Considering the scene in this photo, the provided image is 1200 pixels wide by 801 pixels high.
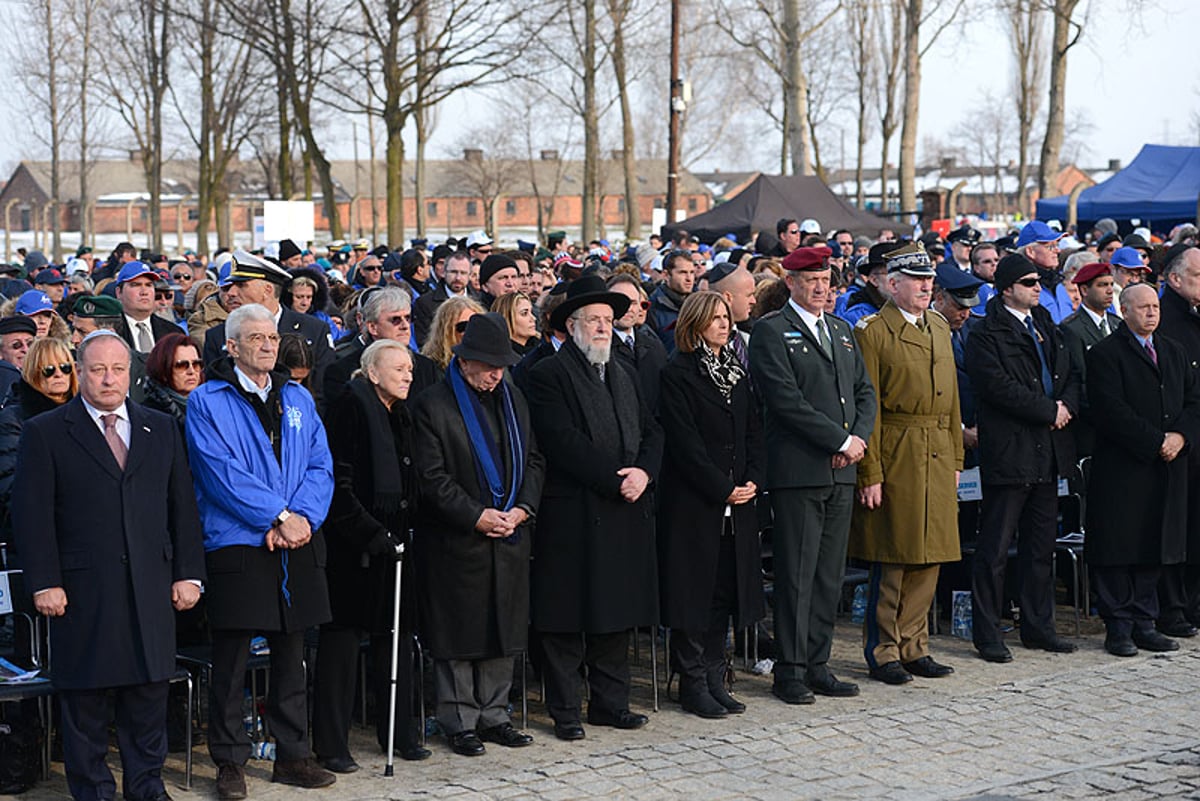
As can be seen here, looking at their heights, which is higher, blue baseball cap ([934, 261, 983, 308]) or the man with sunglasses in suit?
blue baseball cap ([934, 261, 983, 308])

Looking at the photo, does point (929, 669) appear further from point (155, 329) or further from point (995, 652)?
point (155, 329)

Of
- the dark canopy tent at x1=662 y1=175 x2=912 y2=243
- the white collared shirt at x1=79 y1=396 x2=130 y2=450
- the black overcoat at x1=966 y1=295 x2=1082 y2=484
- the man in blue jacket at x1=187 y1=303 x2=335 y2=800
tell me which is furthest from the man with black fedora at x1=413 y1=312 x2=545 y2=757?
the dark canopy tent at x1=662 y1=175 x2=912 y2=243

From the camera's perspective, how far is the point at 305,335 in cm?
1014

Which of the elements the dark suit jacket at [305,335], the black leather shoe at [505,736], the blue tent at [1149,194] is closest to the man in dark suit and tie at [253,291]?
the dark suit jacket at [305,335]

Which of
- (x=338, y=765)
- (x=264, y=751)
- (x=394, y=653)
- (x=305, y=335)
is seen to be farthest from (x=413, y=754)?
(x=305, y=335)

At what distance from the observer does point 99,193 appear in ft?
351

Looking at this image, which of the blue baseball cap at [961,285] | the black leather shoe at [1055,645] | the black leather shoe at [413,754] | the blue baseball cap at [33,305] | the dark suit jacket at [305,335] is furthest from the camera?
the blue baseball cap at [961,285]

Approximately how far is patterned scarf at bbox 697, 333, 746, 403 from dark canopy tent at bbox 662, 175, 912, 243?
19.0m

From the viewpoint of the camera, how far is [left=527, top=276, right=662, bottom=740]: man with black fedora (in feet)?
26.4

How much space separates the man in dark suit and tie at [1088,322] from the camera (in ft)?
33.8

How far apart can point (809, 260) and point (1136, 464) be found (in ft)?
8.36

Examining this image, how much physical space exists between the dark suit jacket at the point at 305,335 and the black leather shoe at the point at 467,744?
2395mm

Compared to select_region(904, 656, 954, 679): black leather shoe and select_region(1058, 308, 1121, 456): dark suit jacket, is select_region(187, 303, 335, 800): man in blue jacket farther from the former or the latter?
select_region(1058, 308, 1121, 456): dark suit jacket

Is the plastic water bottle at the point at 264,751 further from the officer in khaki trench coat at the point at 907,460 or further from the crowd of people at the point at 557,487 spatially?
the officer in khaki trench coat at the point at 907,460
